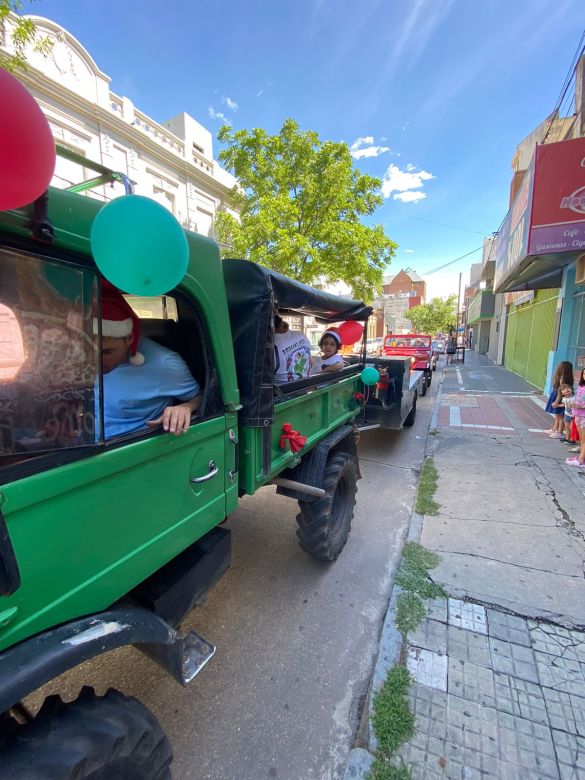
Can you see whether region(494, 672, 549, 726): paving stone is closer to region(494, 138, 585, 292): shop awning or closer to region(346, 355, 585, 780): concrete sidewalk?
region(346, 355, 585, 780): concrete sidewalk

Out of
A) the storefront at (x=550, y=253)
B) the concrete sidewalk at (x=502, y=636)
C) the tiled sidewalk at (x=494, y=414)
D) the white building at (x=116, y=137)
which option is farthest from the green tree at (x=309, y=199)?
the concrete sidewalk at (x=502, y=636)

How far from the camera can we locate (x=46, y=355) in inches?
42.5

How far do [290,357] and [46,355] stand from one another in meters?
1.97

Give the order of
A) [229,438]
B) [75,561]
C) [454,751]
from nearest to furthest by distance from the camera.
→ 1. [75,561]
2. [454,751]
3. [229,438]

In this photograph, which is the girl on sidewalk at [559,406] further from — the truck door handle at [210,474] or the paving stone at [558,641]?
the truck door handle at [210,474]

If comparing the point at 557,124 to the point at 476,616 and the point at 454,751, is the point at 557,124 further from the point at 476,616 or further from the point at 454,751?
the point at 454,751

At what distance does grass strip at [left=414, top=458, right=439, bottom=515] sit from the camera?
405 centimetres

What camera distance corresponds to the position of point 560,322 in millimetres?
8797

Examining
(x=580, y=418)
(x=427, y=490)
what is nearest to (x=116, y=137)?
(x=427, y=490)

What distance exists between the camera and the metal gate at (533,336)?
422 inches

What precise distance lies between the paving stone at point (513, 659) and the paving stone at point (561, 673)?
4 centimetres

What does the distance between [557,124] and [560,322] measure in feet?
31.3

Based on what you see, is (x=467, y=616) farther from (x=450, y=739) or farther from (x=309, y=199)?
(x=309, y=199)

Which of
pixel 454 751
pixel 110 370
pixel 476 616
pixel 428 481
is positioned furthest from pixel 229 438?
pixel 428 481
